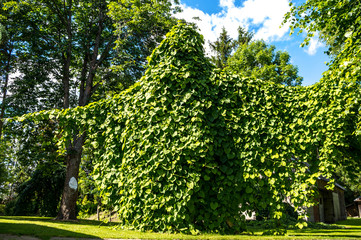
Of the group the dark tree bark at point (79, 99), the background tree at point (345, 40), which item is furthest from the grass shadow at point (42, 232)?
the dark tree bark at point (79, 99)

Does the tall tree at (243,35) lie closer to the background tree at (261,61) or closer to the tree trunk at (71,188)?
the background tree at (261,61)

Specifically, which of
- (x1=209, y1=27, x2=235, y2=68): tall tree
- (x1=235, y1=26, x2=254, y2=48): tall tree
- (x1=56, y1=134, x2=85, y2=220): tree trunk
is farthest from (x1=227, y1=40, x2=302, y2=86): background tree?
(x1=56, y1=134, x2=85, y2=220): tree trunk

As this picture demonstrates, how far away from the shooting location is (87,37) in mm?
13195

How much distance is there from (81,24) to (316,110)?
44.2ft

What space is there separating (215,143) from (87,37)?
37.1 feet

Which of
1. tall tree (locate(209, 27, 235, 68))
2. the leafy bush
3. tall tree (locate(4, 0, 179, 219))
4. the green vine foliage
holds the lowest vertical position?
the leafy bush

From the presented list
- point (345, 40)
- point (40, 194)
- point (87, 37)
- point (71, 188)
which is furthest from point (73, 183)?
point (345, 40)

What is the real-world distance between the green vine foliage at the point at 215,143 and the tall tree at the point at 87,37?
718cm

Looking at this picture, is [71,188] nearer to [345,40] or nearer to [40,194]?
[40,194]

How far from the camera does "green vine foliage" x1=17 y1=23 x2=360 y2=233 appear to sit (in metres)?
4.56

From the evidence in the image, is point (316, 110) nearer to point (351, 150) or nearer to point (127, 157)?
point (351, 150)

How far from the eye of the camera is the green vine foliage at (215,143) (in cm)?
456

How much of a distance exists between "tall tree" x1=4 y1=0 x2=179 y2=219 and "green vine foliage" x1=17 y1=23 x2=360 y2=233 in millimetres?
7182

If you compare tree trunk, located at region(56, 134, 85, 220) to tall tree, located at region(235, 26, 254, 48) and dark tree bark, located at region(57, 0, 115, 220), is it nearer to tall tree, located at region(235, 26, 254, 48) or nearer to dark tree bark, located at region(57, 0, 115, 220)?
dark tree bark, located at region(57, 0, 115, 220)
